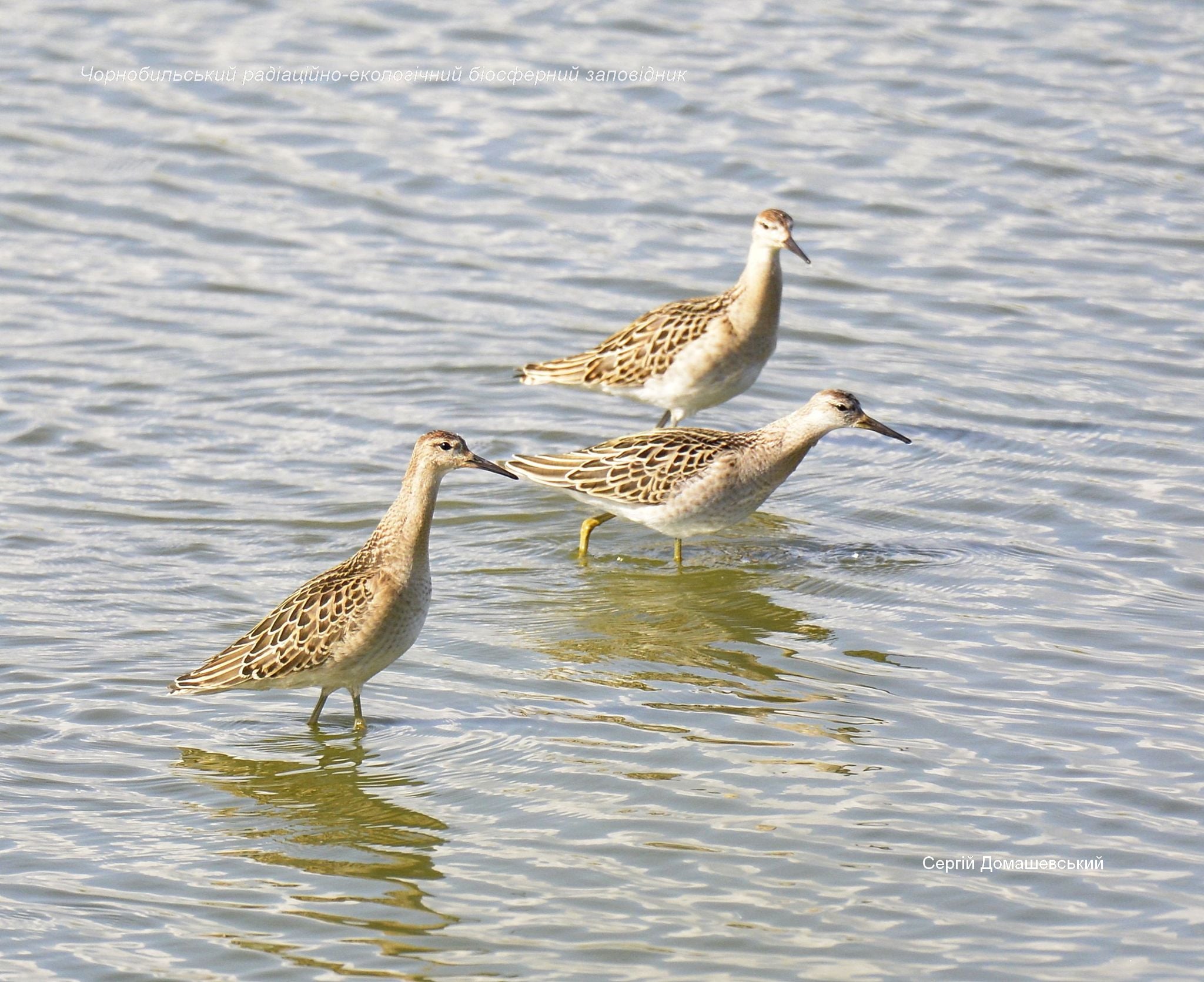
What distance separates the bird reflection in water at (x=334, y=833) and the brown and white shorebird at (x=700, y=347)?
457cm

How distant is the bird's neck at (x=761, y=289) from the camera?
12836 mm

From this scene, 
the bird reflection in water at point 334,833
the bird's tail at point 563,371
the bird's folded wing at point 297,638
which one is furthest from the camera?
the bird's tail at point 563,371

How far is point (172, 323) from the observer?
1492cm

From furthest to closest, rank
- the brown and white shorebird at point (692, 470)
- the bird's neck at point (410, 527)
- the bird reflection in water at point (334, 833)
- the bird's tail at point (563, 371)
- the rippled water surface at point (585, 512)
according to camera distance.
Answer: the bird's tail at point (563, 371) < the brown and white shorebird at point (692, 470) < the bird's neck at point (410, 527) < the rippled water surface at point (585, 512) < the bird reflection in water at point (334, 833)

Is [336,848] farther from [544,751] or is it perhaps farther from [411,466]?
[411,466]

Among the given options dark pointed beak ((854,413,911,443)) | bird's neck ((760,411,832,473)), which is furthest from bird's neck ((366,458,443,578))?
dark pointed beak ((854,413,911,443))

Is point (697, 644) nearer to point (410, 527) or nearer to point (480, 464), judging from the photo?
point (480, 464)

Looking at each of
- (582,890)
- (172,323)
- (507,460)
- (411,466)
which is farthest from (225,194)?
(582,890)

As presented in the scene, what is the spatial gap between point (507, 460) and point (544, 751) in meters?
3.76

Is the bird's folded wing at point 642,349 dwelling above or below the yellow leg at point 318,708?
above

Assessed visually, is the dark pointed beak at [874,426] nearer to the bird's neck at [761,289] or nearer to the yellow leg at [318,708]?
the bird's neck at [761,289]

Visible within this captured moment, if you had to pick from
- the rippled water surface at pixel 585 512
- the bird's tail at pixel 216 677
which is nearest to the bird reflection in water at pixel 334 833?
the rippled water surface at pixel 585 512

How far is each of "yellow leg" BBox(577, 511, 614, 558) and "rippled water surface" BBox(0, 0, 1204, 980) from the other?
11 cm

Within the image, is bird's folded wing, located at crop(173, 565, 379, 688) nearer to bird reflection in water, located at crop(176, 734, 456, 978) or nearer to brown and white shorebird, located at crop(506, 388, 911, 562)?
bird reflection in water, located at crop(176, 734, 456, 978)
